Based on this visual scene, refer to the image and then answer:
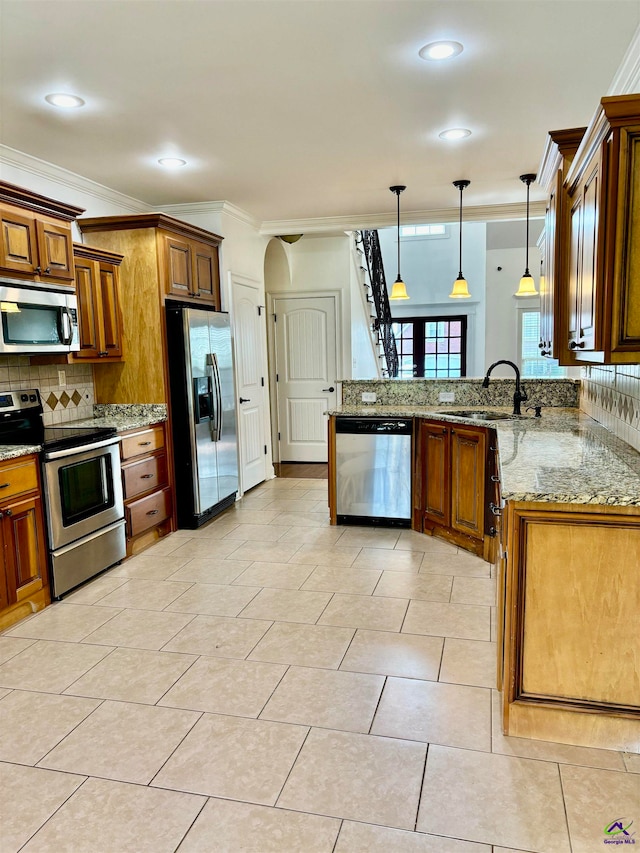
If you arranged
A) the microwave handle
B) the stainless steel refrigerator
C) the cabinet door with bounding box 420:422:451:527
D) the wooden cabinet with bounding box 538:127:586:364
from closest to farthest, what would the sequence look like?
the wooden cabinet with bounding box 538:127:586:364 < the microwave handle < the cabinet door with bounding box 420:422:451:527 < the stainless steel refrigerator

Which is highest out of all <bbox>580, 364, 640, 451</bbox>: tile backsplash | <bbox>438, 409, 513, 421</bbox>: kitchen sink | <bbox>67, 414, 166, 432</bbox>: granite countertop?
<bbox>580, 364, 640, 451</bbox>: tile backsplash

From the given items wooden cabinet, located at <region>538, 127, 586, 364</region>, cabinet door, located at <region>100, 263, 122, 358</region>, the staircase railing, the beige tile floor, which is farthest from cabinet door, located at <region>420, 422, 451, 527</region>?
the staircase railing

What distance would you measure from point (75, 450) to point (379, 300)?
6382 millimetres

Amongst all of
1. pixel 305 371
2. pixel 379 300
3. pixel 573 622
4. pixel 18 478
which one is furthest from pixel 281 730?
pixel 379 300

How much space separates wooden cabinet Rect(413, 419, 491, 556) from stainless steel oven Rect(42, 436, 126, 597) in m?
2.14

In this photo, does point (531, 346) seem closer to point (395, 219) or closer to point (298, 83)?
point (395, 219)

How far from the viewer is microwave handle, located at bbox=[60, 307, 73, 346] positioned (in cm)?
361

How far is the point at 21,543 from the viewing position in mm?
3115

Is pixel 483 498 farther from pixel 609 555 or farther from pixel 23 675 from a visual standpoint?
pixel 23 675

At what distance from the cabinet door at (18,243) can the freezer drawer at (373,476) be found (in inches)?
93.5

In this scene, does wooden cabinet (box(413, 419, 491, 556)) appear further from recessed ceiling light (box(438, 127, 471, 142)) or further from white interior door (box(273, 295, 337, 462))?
white interior door (box(273, 295, 337, 462))

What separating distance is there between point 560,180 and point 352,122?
48.8 inches

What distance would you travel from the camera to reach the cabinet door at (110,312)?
4215 millimetres

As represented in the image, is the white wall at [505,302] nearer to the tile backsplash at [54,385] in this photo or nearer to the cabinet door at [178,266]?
the cabinet door at [178,266]
